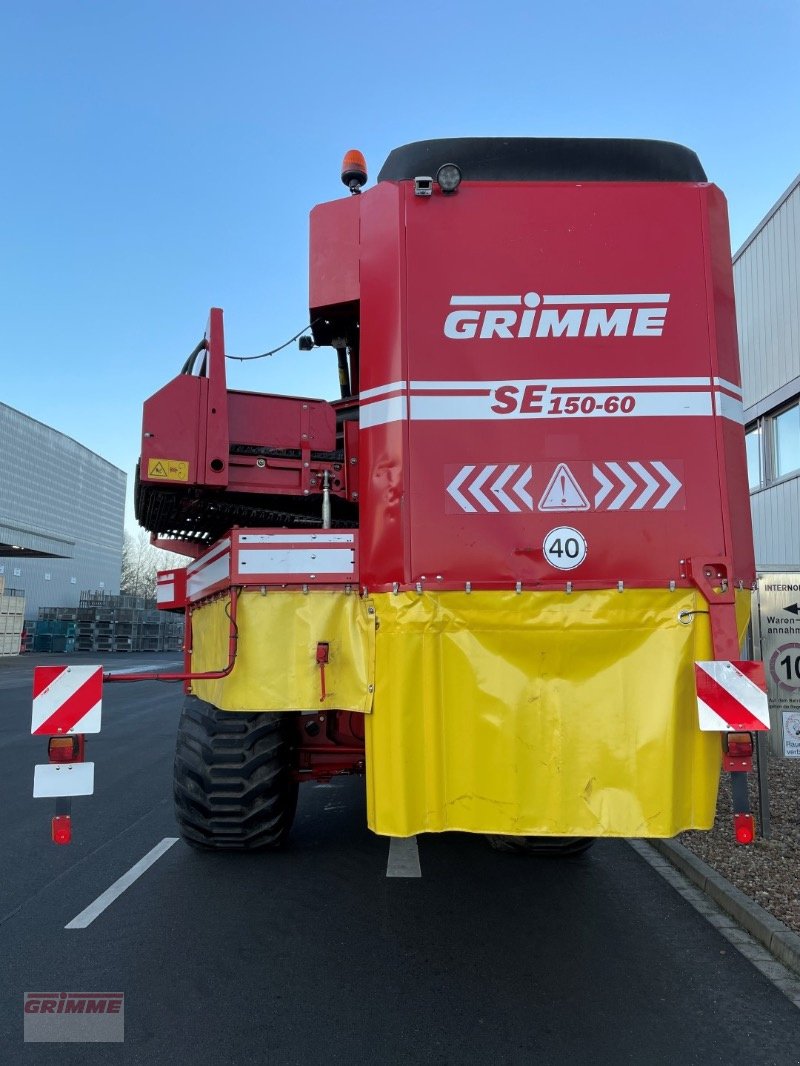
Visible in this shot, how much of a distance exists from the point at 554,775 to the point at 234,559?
168 centimetres

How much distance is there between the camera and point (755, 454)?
46.6 feet

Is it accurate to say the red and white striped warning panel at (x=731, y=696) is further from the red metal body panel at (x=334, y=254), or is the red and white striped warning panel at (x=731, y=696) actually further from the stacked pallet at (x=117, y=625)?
the stacked pallet at (x=117, y=625)

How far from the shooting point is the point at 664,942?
13.7 feet

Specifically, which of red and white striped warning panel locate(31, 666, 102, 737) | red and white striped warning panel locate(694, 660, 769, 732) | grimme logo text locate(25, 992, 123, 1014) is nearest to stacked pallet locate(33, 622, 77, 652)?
grimme logo text locate(25, 992, 123, 1014)

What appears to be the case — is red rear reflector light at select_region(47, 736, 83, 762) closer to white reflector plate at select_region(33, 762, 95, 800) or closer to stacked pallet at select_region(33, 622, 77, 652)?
white reflector plate at select_region(33, 762, 95, 800)

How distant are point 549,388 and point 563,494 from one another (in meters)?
0.47

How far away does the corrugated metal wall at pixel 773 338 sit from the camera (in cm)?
1248

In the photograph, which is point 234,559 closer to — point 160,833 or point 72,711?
point 72,711

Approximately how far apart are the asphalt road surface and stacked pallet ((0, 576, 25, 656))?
99.1 feet

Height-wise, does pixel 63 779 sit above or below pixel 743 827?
above

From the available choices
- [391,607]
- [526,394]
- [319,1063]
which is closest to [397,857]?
[319,1063]

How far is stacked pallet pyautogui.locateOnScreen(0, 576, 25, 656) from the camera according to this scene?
1314 inches

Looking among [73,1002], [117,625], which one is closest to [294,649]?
[73,1002]

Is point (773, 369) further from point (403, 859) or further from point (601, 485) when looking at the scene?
point (601, 485)
